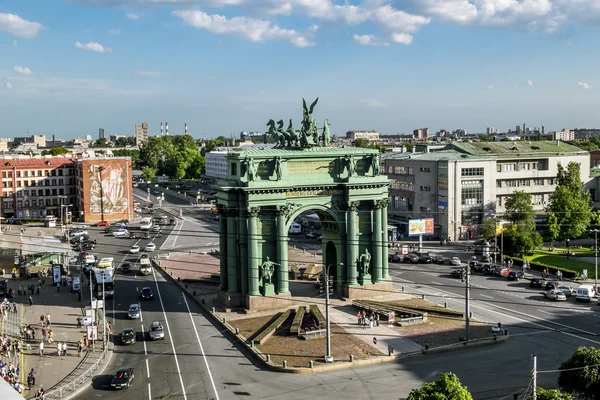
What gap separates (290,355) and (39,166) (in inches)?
4226

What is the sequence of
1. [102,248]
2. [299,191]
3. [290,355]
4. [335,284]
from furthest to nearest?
[102,248]
[335,284]
[299,191]
[290,355]

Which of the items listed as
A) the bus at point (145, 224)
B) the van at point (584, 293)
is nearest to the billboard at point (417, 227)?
the van at point (584, 293)

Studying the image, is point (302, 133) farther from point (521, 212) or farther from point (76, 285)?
point (521, 212)

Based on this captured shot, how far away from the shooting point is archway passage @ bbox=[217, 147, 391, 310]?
59031 millimetres

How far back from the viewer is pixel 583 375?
32.2 m

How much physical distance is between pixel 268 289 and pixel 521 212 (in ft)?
159

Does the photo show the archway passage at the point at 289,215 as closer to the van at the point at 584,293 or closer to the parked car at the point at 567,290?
the parked car at the point at 567,290

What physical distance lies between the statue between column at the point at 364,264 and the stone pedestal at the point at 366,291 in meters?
1.12

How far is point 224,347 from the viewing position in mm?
49906

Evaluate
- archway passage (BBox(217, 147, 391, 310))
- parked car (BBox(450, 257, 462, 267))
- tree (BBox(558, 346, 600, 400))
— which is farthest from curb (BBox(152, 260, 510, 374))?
parked car (BBox(450, 257, 462, 267))

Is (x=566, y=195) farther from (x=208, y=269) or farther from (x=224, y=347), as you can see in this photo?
(x=224, y=347)

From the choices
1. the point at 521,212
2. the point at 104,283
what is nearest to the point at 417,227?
the point at 521,212

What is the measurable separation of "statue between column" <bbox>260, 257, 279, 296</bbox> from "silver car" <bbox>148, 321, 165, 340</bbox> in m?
10.8

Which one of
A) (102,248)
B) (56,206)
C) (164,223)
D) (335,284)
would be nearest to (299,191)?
(335,284)
